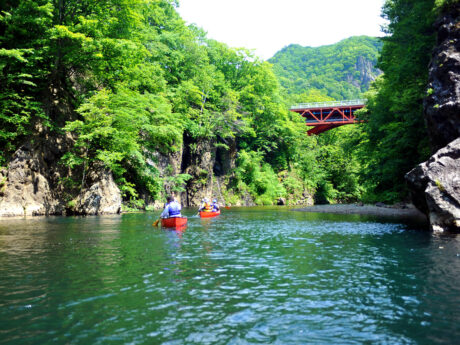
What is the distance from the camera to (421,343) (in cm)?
455

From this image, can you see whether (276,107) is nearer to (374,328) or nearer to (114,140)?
(114,140)

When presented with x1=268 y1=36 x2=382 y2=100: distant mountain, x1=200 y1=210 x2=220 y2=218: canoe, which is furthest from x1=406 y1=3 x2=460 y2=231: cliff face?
x1=268 y1=36 x2=382 y2=100: distant mountain

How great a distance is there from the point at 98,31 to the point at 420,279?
22.9 m

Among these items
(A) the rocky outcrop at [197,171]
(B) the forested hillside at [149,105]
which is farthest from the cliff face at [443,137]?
(A) the rocky outcrop at [197,171]

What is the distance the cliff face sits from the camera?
46.1 ft

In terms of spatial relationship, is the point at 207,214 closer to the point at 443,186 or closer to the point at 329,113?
the point at 443,186

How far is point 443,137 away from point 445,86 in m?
2.32

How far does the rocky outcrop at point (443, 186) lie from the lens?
13.9 meters

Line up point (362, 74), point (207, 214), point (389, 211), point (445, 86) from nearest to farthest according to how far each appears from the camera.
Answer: point (445, 86) → point (207, 214) → point (389, 211) → point (362, 74)

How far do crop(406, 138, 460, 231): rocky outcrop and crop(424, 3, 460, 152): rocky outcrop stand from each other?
1.63 meters

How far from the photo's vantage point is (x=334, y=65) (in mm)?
141625

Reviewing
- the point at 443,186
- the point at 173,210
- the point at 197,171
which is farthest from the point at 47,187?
the point at 443,186

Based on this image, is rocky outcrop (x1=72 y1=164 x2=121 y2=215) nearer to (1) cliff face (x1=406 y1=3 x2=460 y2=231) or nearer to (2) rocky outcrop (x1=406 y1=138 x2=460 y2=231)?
(1) cliff face (x1=406 y1=3 x2=460 y2=231)

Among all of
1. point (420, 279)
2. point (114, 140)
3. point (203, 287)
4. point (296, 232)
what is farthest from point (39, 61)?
point (420, 279)
